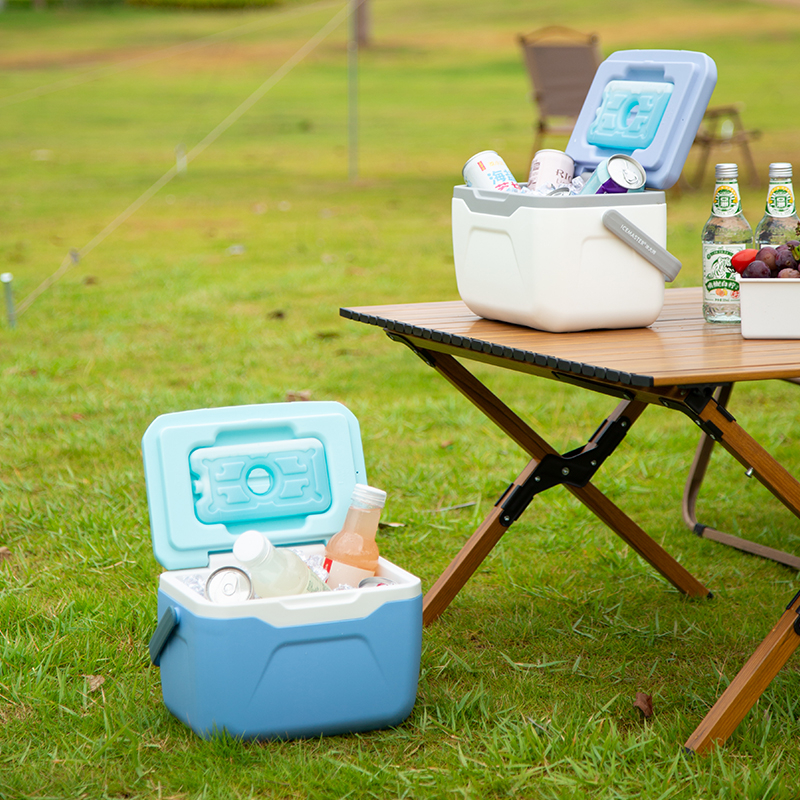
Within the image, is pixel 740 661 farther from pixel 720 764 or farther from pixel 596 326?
pixel 596 326

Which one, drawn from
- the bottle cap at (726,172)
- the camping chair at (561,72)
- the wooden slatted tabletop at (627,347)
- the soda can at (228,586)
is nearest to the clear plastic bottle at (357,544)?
the soda can at (228,586)

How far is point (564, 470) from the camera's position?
7.79 ft

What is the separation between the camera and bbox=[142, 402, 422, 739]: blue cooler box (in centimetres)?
190

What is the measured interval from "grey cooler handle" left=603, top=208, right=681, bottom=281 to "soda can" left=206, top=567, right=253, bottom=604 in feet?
2.94

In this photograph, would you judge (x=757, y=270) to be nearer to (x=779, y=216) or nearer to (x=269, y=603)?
(x=779, y=216)

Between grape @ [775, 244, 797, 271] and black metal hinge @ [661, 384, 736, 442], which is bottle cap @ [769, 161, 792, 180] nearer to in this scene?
grape @ [775, 244, 797, 271]

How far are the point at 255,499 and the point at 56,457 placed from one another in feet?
5.23

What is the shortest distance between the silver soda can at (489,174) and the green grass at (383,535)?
3.18ft

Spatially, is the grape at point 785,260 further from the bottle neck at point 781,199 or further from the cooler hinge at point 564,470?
the cooler hinge at point 564,470

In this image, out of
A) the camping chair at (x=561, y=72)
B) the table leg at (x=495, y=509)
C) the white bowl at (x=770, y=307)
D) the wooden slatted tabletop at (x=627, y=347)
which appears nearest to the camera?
the wooden slatted tabletop at (x=627, y=347)

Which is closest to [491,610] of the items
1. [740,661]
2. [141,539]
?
[740,661]

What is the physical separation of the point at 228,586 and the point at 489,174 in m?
0.92

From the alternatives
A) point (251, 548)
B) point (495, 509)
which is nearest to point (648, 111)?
point (495, 509)

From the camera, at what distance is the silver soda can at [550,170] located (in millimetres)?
2121
